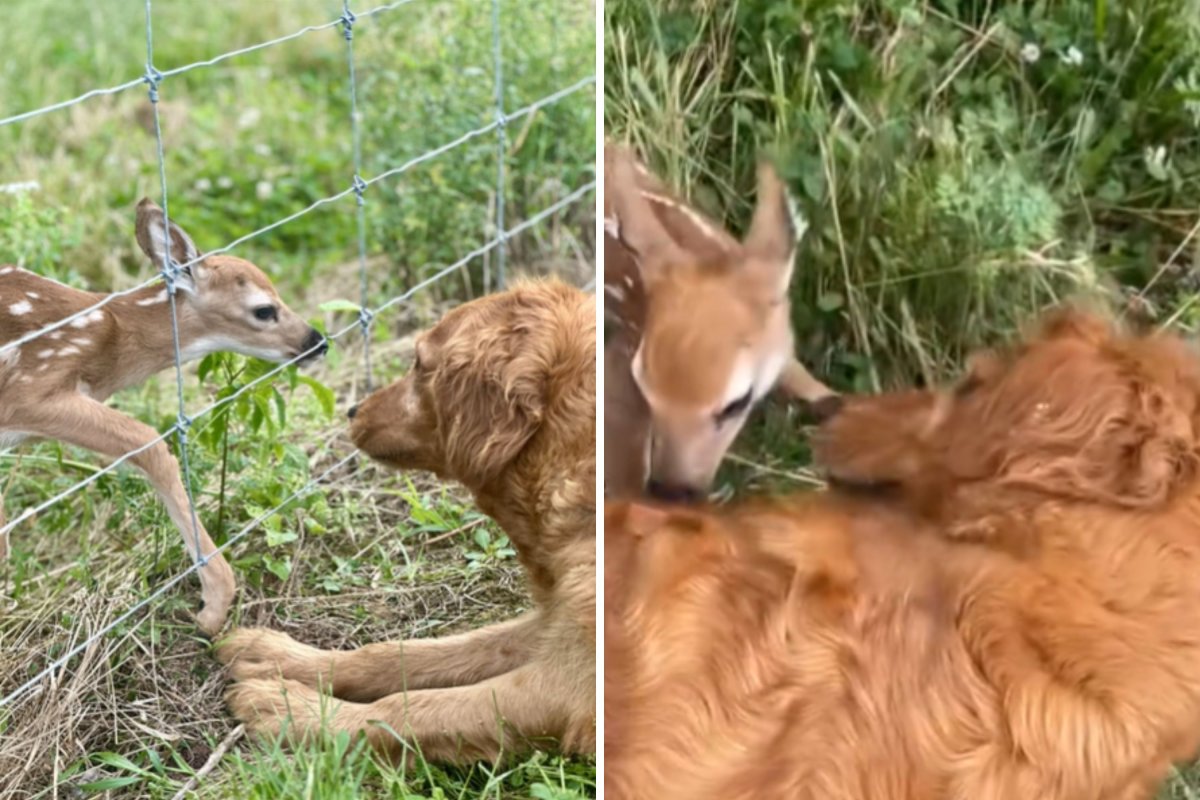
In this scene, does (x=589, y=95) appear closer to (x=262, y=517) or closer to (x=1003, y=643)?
(x=262, y=517)

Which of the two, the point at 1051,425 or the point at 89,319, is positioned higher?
the point at 1051,425

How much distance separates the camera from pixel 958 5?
5.96ft

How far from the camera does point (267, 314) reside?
2.63m

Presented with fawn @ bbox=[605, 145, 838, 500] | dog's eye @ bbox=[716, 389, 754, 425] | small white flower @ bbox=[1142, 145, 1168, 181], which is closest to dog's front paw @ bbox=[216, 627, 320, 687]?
fawn @ bbox=[605, 145, 838, 500]

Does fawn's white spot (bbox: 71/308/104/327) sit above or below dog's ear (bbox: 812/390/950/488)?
below

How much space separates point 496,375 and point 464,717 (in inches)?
23.9

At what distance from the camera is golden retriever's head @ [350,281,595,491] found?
7.44 ft

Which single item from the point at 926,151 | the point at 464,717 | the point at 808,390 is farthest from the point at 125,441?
the point at 926,151

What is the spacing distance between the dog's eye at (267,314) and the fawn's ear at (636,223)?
108 cm

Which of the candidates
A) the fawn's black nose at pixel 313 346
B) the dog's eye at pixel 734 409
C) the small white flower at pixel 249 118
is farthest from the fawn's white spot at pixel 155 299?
the small white flower at pixel 249 118

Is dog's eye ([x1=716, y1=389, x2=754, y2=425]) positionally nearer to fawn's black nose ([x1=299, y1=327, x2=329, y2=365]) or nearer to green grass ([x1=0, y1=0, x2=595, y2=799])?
green grass ([x1=0, y1=0, x2=595, y2=799])

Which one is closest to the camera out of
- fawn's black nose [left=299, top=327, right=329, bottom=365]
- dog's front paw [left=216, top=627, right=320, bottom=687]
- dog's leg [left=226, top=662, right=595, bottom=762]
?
dog's leg [left=226, top=662, right=595, bottom=762]

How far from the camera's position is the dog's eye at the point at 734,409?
1766 mm

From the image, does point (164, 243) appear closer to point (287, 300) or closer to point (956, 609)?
point (956, 609)
